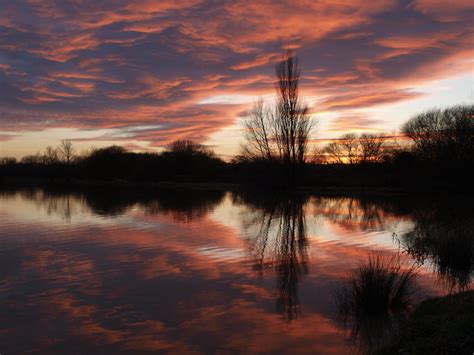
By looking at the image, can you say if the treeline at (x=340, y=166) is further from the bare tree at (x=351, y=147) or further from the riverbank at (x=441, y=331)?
the riverbank at (x=441, y=331)

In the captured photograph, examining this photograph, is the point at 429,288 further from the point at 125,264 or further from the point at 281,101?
the point at 281,101

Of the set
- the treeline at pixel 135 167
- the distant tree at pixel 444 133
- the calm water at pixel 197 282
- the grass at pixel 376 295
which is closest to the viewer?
the calm water at pixel 197 282

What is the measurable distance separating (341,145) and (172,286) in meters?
80.9

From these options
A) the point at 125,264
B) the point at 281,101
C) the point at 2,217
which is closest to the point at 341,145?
the point at 281,101

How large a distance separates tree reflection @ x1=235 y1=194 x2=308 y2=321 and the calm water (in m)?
0.04

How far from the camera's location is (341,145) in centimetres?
8594

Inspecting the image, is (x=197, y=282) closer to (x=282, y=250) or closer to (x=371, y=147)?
(x=282, y=250)

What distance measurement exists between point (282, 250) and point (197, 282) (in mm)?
4276

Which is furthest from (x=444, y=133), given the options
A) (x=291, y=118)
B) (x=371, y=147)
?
(x=371, y=147)

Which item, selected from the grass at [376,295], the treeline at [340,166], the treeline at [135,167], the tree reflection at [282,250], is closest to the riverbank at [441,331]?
the grass at [376,295]

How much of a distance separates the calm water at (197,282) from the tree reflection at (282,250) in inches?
1.6

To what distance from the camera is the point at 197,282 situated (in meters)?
8.94

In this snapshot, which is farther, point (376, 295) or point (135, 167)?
point (135, 167)

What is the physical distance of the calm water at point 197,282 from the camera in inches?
234
